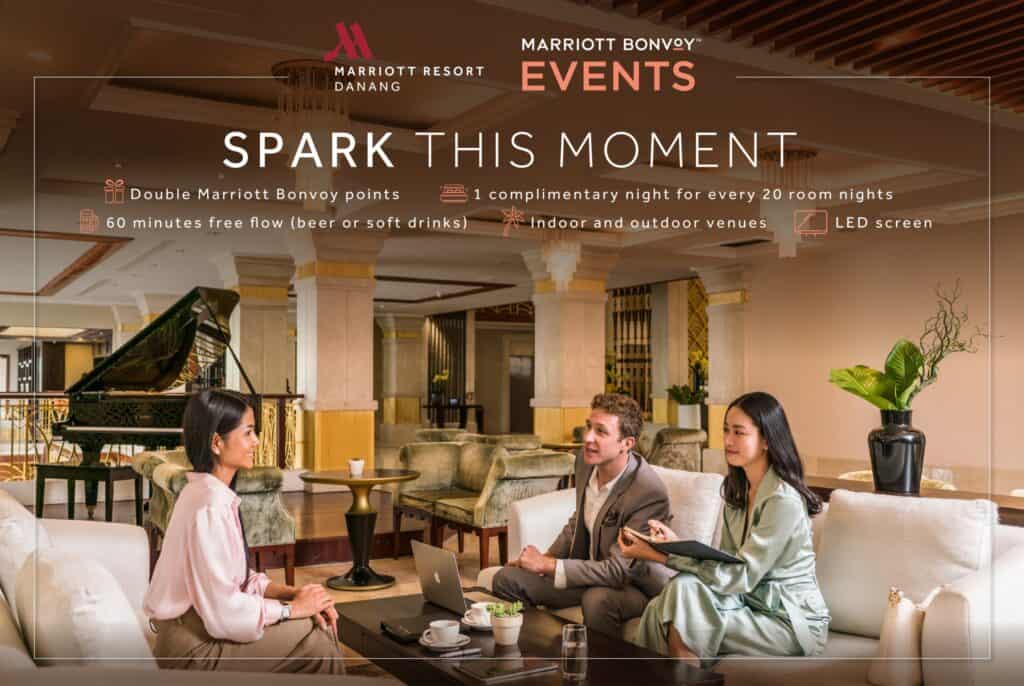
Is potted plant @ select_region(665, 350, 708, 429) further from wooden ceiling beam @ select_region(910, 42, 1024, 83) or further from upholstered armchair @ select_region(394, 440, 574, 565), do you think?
wooden ceiling beam @ select_region(910, 42, 1024, 83)

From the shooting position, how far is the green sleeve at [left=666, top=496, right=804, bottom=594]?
98.8 inches

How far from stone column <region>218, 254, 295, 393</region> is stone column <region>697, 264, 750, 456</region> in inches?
189

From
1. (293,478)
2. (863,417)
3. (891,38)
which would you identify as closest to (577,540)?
(891,38)

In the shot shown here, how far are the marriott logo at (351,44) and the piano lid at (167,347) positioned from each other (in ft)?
11.9

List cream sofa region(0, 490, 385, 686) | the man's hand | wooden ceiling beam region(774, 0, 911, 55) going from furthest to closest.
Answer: wooden ceiling beam region(774, 0, 911, 55), the man's hand, cream sofa region(0, 490, 385, 686)

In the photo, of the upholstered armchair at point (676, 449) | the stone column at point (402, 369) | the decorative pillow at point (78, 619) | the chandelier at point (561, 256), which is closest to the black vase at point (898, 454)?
the decorative pillow at point (78, 619)

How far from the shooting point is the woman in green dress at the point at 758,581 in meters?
2.52

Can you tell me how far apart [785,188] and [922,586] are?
6.57 feet

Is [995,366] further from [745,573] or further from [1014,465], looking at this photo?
[745,573]

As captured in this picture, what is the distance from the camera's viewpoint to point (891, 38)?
349cm

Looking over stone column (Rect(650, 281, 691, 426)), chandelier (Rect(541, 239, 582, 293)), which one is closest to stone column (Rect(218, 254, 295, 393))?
chandelier (Rect(541, 239, 582, 293))

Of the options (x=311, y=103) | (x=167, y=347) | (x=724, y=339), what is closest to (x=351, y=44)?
(x=311, y=103)

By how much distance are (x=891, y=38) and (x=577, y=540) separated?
2263mm

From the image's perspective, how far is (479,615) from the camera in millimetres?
2656
